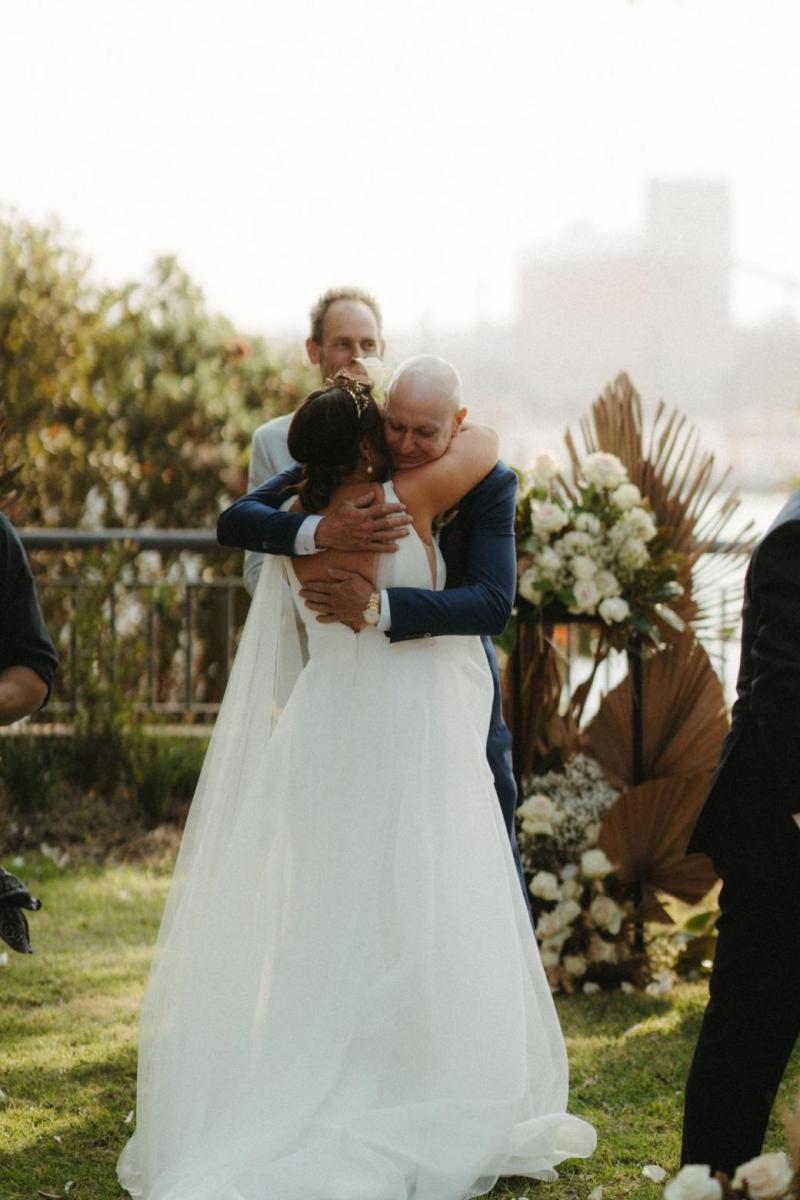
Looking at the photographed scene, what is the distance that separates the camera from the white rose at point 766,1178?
1.51 metres

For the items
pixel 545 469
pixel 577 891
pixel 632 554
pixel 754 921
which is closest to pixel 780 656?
pixel 754 921

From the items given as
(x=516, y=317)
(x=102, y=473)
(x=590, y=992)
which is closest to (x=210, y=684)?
(x=102, y=473)

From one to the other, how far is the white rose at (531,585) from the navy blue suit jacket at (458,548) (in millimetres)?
1325

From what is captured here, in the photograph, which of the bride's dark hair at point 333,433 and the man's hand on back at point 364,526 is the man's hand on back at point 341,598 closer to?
the man's hand on back at point 364,526

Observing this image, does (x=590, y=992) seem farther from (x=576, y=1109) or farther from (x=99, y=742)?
(x=99, y=742)

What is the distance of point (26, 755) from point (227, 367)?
3.06m

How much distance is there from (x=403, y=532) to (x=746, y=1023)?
52.8 inches

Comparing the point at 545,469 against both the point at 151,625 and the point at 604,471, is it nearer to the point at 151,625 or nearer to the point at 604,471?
the point at 604,471

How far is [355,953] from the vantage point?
10.6 ft

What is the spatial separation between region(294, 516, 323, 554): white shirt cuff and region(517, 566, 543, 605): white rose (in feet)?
5.26

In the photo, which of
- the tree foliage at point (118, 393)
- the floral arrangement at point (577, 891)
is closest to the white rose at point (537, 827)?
the floral arrangement at point (577, 891)

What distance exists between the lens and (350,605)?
3303 millimetres

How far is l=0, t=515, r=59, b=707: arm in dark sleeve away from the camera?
3.33m

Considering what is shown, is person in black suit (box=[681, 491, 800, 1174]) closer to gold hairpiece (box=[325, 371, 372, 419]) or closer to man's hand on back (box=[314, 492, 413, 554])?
man's hand on back (box=[314, 492, 413, 554])
